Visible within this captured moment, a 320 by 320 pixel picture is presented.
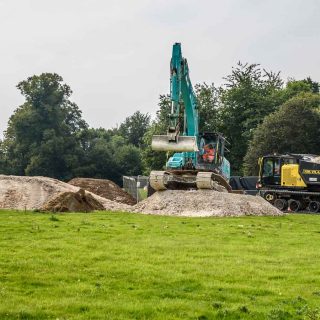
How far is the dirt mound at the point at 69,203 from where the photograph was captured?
89.7 ft

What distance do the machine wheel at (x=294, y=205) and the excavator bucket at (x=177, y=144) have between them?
14.4 meters

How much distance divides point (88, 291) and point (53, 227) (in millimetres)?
9325

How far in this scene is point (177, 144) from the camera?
2797cm

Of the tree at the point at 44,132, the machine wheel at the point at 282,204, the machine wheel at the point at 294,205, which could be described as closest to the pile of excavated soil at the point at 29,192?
the machine wheel at the point at 282,204

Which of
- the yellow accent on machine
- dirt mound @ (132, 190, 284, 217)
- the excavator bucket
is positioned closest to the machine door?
the yellow accent on machine

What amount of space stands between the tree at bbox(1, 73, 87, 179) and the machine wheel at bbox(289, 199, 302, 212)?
46.3 metres

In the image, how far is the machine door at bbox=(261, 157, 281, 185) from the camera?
4159 cm

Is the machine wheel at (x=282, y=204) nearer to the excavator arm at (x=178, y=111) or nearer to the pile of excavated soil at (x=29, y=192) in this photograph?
the excavator arm at (x=178, y=111)

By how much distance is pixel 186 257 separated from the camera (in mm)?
13664

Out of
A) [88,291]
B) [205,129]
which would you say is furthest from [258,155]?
[88,291]

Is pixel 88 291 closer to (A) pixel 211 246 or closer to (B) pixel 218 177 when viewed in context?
(A) pixel 211 246

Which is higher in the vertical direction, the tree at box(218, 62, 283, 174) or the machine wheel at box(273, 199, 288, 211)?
the tree at box(218, 62, 283, 174)

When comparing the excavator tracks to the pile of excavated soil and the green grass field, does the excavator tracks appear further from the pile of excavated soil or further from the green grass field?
the green grass field

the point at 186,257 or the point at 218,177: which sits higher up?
the point at 218,177
